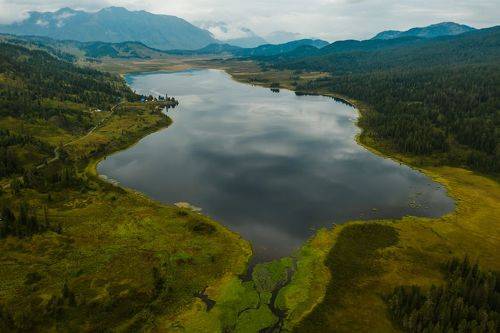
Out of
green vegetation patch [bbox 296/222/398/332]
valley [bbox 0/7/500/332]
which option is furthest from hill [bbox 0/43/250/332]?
green vegetation patch [bbox 296/222/398/332]

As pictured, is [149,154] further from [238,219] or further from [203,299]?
[203,299]

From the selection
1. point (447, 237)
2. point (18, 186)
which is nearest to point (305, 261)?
point (447, 237)

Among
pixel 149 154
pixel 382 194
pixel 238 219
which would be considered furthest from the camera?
pixel 149 154

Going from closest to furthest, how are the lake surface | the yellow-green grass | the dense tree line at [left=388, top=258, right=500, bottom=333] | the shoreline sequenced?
1. the dense tree line at [left=388, top=258, right=500, bottom=333]
2. the yellow-green grass
3. the shoreline
4. the lake surface

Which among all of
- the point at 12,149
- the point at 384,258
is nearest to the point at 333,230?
the point at 384,258

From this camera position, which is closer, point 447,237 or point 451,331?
point 451,331

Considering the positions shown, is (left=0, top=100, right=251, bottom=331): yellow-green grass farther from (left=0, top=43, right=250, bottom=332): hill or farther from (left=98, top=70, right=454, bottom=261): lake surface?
(left=98, top=70, right=454, bottom=261): lake surface
